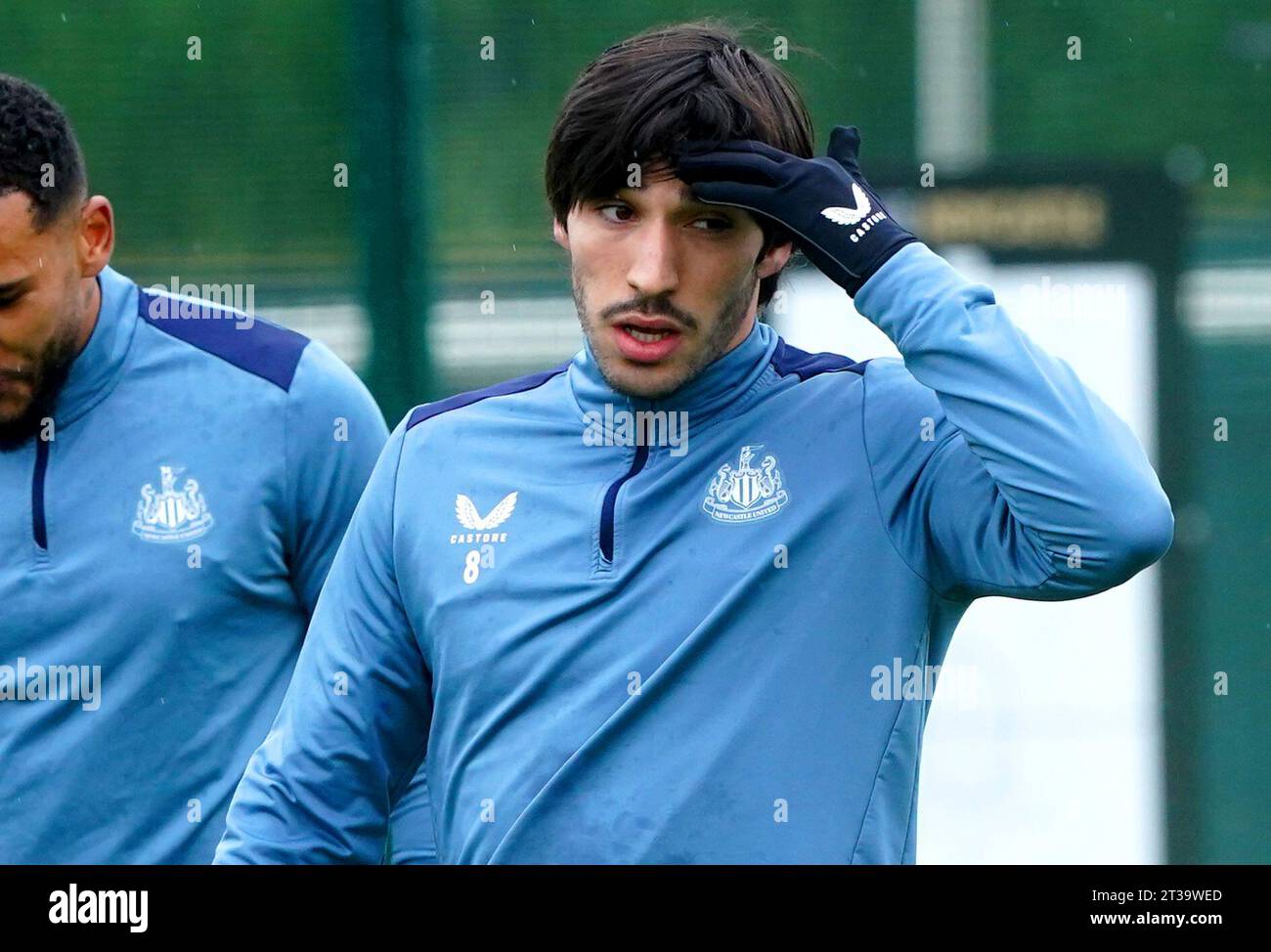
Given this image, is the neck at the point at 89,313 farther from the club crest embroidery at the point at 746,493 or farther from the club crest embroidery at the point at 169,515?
the club crest embroidery at the point at 746,493

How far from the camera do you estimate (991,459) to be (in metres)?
1.89

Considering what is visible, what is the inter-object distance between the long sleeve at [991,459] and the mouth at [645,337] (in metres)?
0.21

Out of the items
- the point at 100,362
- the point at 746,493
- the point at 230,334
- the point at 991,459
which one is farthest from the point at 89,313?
the point at 991,459

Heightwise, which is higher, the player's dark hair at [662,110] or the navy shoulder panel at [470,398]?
the player's dark hair at [662,110]

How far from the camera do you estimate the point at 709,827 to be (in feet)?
6.18

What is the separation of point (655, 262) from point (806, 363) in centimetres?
23

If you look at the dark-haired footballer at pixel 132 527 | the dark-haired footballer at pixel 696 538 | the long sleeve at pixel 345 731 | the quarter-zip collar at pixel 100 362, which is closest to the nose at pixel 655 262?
the dark-haired footballer at pixel 696 538

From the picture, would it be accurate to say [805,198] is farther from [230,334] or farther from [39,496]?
[39,496]

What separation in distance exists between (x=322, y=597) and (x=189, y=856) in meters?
0.61

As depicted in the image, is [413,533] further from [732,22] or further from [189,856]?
[732,22]

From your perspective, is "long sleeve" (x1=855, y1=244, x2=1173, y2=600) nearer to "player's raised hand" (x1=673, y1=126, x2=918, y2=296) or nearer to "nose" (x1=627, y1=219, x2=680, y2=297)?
"player's raised hand" (x1=673, y1=126, x2=918, y2=296)

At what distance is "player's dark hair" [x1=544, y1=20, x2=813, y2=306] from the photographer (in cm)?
207

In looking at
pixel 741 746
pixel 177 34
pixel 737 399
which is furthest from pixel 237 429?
pixel 177 34

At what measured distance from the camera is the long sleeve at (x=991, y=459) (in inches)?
73.3
